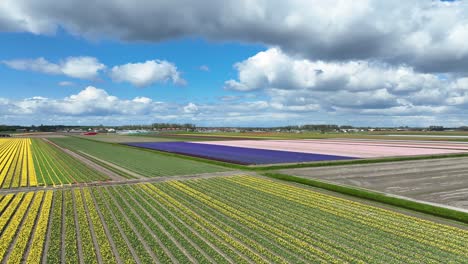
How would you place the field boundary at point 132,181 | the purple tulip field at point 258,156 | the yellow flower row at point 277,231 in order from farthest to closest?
the purple tulip field at point 258,156 < the field boundary at point 132,181 < the yellow flower row at point 277,231

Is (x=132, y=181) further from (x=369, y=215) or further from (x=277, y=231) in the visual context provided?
(x=369, y=215)

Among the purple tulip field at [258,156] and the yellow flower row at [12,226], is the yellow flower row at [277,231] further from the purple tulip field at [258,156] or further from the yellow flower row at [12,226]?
the purple tulip field at [258,156]

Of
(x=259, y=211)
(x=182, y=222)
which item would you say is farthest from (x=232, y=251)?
(x=259, y=211)

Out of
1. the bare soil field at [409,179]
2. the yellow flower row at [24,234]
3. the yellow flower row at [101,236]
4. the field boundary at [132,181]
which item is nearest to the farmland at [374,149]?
the bare soil field at [409,179]

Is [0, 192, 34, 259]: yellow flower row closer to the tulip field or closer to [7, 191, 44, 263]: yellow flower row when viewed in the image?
the tulip field

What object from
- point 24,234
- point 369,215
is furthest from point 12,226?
point 369,215
